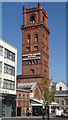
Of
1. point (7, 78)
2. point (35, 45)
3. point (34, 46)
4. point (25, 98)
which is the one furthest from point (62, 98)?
point (7, 78)

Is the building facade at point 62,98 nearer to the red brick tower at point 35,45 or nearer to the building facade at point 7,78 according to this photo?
the red brick tower at point 35,45

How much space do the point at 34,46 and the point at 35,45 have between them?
1.56 feet

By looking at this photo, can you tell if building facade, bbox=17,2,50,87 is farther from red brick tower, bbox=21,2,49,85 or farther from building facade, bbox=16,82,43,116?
building facade, bbox=16,82,43,116

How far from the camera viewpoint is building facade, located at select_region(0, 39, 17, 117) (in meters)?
43.5

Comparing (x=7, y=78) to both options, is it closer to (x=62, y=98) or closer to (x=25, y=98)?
(x=25, y=98)

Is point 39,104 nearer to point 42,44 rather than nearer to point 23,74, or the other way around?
point 23,74

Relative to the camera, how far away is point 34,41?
77.7 meters

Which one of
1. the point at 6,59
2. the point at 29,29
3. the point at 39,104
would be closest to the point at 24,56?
the point at 29,29

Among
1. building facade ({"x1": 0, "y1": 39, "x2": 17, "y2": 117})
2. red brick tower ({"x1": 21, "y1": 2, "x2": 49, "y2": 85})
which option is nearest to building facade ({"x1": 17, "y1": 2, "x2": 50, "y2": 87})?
red brick tower ({"x1": 21, "y1": 2, "x2": 49, "y2": 85})

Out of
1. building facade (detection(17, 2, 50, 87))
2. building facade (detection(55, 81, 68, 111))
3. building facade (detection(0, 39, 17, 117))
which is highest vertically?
building facade (detection(17, 2, 50, 87))

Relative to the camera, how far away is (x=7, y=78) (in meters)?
46.1

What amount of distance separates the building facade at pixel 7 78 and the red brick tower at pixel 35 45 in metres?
24.2

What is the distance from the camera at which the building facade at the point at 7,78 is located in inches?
1713

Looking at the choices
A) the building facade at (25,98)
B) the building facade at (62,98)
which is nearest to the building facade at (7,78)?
the building facade at (25,98)
